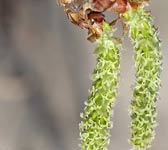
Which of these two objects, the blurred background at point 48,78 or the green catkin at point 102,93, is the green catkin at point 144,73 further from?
the blurred background at point 48,78

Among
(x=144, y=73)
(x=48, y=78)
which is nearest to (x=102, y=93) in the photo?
(x=144, y=73)

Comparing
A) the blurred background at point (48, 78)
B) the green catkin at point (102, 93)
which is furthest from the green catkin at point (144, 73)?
the blurred background at point (48, 78)

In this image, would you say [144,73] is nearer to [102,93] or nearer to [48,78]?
[102,93]

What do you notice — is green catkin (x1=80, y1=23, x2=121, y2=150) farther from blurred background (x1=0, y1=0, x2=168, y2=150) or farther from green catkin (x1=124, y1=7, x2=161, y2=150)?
blurred background (x1=0, y1=0, x2=168, y2=150)

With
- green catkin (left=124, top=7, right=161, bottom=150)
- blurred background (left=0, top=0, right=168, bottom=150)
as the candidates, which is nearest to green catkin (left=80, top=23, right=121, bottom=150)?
green catkin (left=124, top=7, right=161, bottom=150)

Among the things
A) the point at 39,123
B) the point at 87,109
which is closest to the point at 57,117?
the point at 39,123

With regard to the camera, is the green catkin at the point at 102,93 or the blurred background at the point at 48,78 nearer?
the green catkin at the point at 102,93
